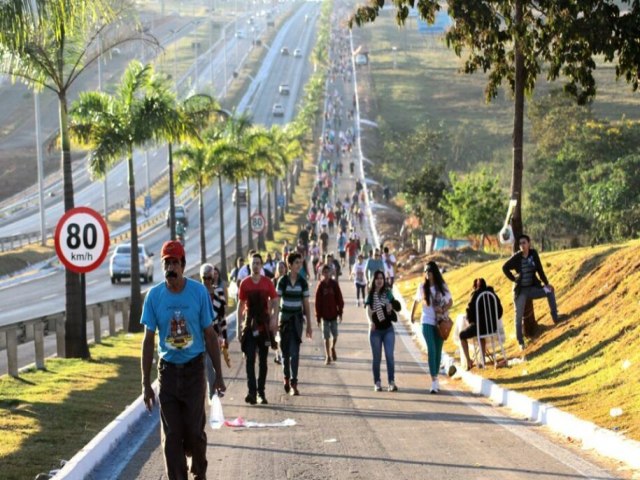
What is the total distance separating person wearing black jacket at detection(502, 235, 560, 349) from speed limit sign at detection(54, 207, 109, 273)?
6.28 m

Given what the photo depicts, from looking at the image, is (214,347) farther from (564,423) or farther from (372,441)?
A: (564,423)

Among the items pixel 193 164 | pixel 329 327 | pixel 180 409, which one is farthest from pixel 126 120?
pixel 180 409

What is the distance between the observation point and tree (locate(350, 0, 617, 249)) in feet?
58.4

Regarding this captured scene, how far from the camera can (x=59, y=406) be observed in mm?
15945

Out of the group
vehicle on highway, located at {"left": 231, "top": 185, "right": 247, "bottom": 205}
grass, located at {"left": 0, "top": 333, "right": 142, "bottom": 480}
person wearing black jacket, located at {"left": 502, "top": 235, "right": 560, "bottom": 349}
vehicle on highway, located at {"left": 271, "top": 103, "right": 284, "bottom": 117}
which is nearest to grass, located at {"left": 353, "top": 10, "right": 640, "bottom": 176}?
vehicle on highway, located at {"left": 271, "top": 103, "right": 284, "bottom": 117}

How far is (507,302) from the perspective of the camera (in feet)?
80.6

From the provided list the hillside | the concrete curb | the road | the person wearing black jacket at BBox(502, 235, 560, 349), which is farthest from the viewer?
the road

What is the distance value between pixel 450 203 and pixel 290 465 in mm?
43072

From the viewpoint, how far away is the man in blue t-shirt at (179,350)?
30.3ft

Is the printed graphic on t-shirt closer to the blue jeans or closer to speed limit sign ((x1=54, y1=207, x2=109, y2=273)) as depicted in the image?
speed limit sign ((x1=54, y1=207, x2=109, y2=273))

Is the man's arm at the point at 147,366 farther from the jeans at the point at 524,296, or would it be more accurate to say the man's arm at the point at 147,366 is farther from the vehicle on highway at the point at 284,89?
the vehicle on highway at the point at 284,89

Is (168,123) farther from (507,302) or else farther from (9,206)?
(9,206)

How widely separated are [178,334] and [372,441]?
4.19m

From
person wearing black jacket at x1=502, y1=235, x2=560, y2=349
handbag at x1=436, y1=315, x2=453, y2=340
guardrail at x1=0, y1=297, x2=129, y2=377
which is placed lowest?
guardrail at x1=0, y1=297, x2=129, y2=377
